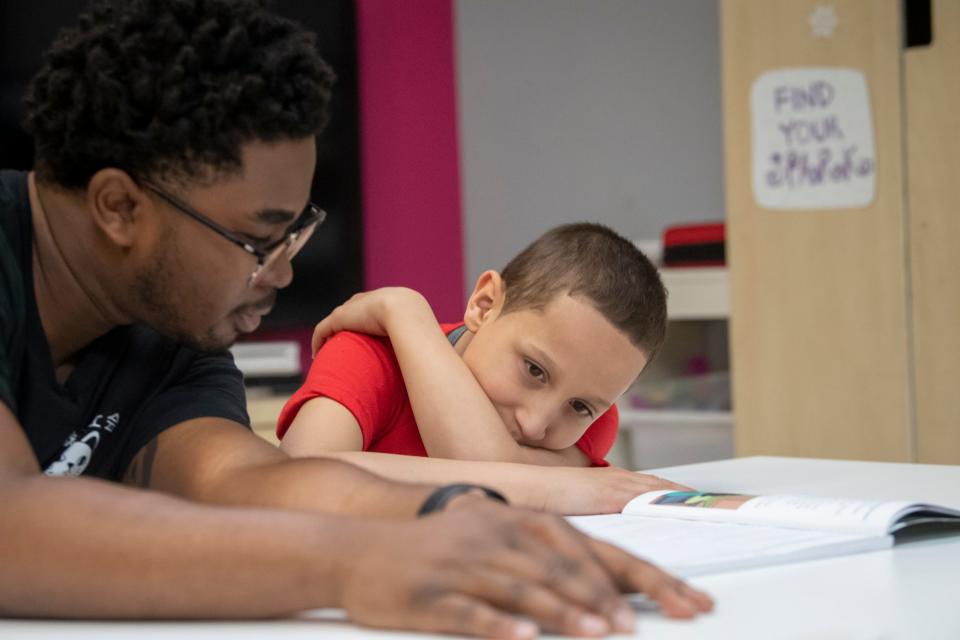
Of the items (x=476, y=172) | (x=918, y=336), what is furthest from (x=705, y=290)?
(x=476, y=172)

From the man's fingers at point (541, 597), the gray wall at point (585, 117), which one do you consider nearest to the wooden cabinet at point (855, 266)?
the gray wall at point (585, 117)

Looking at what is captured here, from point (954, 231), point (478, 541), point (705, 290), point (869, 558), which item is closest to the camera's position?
point (478, 541)

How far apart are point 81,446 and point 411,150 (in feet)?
9.52

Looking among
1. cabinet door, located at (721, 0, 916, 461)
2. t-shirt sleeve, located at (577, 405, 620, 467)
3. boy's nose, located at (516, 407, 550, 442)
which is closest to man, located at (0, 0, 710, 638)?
boy's nose, located at (516, 407, 550, 442)

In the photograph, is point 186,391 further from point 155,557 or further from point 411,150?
point 411,150

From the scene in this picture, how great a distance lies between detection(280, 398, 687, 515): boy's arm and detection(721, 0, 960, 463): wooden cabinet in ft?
4.92

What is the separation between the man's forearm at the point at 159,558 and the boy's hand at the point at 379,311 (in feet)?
2.23

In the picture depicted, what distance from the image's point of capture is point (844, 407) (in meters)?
2.62

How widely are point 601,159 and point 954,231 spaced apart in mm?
1477

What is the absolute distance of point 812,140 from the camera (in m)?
2.63

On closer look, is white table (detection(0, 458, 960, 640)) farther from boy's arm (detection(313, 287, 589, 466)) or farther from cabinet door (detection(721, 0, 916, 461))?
cabinet door (detection(721, 0, 916, 461))

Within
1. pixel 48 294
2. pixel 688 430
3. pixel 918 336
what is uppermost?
pixel 48 294

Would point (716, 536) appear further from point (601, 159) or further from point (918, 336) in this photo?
point (601, 159)

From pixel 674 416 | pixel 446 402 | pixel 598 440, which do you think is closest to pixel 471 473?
pixel 446 402
